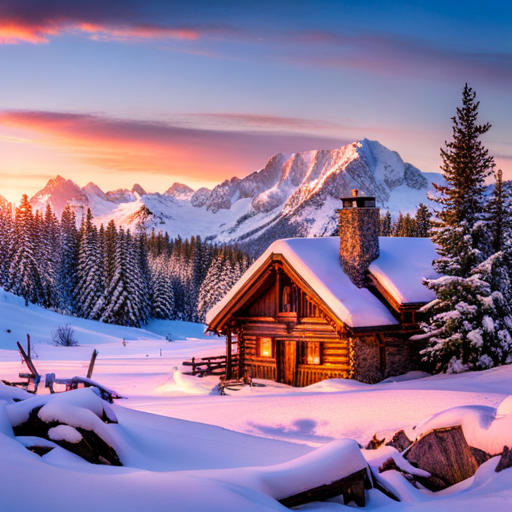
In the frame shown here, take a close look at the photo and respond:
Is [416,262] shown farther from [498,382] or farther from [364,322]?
[498,382]

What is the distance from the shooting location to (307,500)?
6.62m

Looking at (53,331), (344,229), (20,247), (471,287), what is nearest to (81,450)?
(471,287)

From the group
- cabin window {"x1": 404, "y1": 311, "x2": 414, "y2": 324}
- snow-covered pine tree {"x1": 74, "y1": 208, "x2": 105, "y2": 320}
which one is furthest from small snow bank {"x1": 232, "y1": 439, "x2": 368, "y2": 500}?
snow-covered pine tree {"x1": 74, "y1": 208, "x2": 105, "y2": 320}

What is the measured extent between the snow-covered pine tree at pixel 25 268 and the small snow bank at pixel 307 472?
242 ft

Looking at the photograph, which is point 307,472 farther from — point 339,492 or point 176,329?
point 176,329

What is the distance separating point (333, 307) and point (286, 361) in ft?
15.8

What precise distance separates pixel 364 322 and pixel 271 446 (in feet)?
46.7

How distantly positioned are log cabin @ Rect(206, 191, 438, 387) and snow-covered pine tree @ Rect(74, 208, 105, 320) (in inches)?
2146

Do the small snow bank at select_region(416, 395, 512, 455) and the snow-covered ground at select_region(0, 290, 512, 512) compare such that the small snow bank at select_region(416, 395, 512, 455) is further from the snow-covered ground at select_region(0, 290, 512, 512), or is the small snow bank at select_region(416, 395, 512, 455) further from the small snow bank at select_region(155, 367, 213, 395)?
the small snow bank at select_region(155, 367, 213, 395)

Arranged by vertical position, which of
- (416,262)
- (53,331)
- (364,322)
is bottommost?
(53,331)

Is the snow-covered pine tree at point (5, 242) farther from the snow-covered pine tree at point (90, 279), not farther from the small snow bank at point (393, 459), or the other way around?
the small snow bank at point (393, 459)

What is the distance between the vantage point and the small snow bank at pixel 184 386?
2742 cm

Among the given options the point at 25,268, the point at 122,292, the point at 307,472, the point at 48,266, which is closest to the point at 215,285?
the point at 122,292

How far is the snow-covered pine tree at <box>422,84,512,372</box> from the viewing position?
78.2 ft
